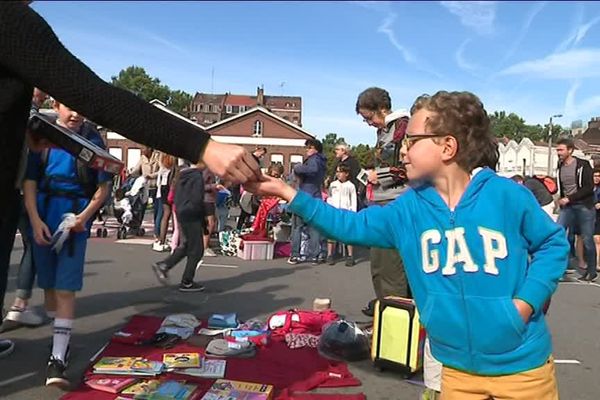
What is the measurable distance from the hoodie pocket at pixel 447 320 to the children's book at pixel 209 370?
7.76ft

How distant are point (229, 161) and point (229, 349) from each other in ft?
9.84

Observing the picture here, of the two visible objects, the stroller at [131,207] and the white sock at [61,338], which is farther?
the stroller at [131,207]

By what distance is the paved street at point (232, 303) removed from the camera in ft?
14.1

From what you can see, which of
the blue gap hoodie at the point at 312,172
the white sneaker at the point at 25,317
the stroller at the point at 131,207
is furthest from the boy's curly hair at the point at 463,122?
the stroller at the point at 131,207

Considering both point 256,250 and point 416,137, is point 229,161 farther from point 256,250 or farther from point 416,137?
point 256,250

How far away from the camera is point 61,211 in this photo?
4.13 m

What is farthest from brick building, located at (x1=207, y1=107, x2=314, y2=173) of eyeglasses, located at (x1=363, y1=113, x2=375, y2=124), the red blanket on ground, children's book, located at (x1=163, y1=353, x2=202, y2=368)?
children's book, located at (x1=163, y1=353, x2=202, y2=368)

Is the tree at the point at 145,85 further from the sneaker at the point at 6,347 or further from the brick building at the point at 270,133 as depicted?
the sneaker at the point at 6,347

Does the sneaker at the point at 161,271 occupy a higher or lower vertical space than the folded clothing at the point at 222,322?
higher

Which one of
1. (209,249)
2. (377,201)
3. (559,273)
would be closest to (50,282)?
(377,201)

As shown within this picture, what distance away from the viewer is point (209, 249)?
1094cm

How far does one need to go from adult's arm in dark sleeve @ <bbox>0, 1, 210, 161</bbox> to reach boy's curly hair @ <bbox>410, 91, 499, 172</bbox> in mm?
925

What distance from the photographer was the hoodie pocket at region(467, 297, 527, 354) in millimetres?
2166

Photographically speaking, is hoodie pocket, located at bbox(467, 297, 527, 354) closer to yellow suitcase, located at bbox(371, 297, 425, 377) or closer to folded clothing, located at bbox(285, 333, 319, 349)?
yellow suitcase, located at bbox(371, 297, 425, 377)
